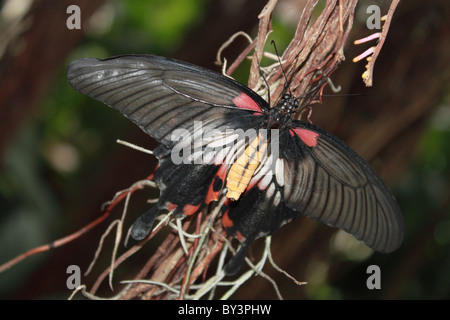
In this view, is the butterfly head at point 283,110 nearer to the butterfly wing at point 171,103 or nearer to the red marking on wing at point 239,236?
the butterfly wing at point 171,103

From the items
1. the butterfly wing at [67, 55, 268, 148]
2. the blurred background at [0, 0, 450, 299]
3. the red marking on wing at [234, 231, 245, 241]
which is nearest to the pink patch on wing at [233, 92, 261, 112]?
the butterfly wing at [67, 55, 268, 148]

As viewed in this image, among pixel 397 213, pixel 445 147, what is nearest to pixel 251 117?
pixel 397 213

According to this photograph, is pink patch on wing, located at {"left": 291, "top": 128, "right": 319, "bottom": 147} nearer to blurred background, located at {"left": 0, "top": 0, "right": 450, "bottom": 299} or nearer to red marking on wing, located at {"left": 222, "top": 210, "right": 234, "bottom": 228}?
red marking on wing, located at {"left": 222, "top": 210, "right": 234, "bottom": 228}

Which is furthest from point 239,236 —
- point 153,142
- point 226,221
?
point 153,142

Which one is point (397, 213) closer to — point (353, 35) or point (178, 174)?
point (178, 174)

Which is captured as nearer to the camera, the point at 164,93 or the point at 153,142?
the point at 164,93

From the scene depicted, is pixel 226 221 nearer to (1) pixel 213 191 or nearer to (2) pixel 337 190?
(1) pixel 213 191

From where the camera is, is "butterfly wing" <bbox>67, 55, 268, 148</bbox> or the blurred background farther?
the blurred background
